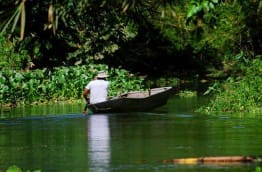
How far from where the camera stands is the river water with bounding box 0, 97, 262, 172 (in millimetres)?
13346

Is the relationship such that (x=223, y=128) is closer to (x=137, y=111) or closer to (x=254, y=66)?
(x=137, y=111)

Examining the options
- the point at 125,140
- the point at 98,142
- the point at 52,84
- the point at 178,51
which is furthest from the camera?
the point at 178,51

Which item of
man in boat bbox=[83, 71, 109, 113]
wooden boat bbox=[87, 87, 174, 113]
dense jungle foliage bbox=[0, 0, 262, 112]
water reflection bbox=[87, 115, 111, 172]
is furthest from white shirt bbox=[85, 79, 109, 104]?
dense jungle foliage bbox=[0, 0, 262, 112]

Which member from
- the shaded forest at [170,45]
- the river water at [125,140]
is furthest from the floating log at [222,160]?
the shaded forest at [170,45]

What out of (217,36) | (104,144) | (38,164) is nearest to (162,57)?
(217,36)

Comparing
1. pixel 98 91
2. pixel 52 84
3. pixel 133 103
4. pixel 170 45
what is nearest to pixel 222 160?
pixel 133 103

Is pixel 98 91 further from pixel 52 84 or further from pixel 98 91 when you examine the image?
pixel 52 84

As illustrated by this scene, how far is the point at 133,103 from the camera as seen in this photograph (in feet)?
78.2

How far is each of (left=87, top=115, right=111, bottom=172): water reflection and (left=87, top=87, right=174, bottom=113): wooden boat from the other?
55 cm

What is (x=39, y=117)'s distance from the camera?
77.9 feet

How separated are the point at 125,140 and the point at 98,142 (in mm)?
528

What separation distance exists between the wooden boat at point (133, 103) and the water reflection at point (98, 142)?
21.8 inches

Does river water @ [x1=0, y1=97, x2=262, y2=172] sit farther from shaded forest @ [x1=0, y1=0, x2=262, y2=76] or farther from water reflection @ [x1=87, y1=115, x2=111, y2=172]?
shaded forest @ [x1=0, y1=0, x2=262, y2=76]

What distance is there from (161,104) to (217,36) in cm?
889
